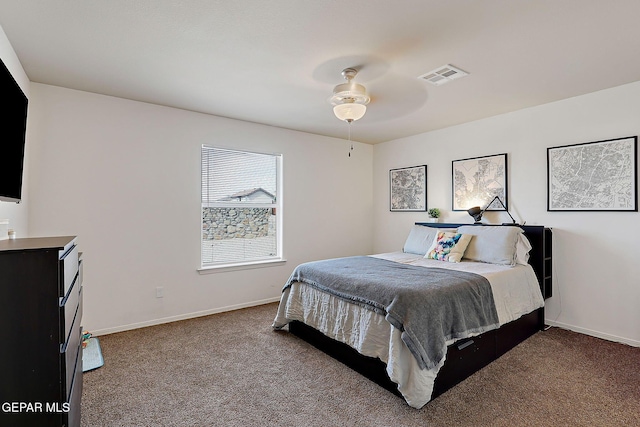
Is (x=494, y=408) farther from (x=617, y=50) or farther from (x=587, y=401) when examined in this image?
(x=617, y=50)

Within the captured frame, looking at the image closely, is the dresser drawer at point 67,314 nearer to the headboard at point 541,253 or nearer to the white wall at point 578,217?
the headboard at point 541,253

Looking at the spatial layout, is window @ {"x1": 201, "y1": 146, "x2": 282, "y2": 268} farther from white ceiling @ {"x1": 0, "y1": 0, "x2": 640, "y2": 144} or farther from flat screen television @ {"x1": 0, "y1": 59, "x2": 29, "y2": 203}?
flat screen television @ {"x1": 0, "y1": 59, "x2": 29, "y2": 203}

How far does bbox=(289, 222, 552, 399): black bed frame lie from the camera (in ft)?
7.43

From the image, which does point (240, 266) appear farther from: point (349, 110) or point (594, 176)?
point (594, 176)

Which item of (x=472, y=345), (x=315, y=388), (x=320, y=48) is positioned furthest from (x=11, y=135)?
(x=472, y=345)

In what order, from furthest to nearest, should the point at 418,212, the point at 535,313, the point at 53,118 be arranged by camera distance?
the point at 418,212 → the point at 535,313 → the point at 53,118

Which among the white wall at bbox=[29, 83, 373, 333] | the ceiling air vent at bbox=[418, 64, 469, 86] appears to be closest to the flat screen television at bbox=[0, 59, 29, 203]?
the white wall at bbox=[29, 83, 373, 333]

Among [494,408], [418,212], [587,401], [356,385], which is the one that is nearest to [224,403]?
[356,385]

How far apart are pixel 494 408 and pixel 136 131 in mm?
3918

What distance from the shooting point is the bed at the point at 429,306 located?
210 cm

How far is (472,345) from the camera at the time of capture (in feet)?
7.97

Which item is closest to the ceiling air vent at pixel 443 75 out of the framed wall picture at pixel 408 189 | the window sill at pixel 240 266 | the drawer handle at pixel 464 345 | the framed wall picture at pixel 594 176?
the framed wall picture at pixel 594 176

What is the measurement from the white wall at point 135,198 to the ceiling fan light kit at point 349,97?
1.84m

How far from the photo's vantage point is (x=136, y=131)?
11.3ft
